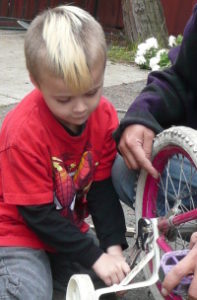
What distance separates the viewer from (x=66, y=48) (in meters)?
1.79

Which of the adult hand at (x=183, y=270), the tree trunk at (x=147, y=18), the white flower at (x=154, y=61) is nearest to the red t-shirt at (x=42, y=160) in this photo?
the adult hand at (x=183, y=270)

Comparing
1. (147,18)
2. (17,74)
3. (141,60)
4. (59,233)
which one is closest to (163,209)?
(59,233)

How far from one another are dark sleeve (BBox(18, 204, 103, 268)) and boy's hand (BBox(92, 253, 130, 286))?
20 millimetres

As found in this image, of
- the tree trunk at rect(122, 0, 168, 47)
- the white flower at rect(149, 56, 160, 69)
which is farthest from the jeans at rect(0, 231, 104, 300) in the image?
the tree trunk at rect(122, 0, 168, 47)

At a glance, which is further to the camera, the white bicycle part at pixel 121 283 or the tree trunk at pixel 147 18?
the tree trunk at pixel 147 18

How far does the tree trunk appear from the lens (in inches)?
255

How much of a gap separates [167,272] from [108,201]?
598 millimetres

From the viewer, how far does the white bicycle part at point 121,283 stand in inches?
68.2

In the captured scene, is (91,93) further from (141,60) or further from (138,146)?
(141,60)

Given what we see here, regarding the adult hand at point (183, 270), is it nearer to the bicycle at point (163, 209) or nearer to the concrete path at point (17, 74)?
the bicycle at point (163, 209)

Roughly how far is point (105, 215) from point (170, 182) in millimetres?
251

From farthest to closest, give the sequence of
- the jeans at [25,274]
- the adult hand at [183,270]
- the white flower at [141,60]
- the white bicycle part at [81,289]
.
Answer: the white flower at [141,60]
the jeans at [25,274]
the white bicycle part at [81,289]
the adult hand at [183,270]

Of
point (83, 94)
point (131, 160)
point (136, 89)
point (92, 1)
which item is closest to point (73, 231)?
point (131, 160)

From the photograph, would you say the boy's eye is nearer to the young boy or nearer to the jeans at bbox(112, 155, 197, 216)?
the young boy
